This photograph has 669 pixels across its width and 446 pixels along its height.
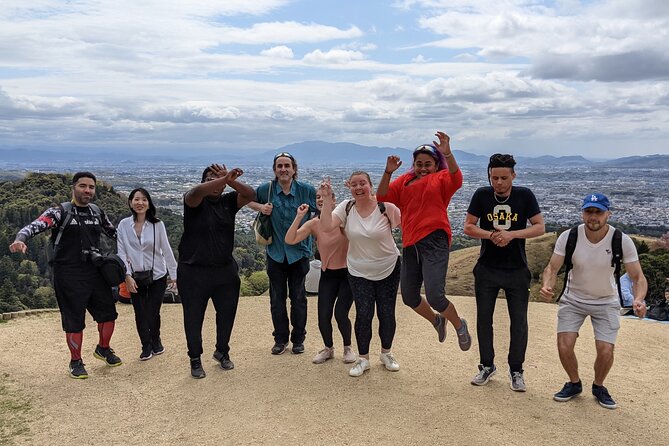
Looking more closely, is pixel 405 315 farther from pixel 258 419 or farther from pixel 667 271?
pixel 667 271

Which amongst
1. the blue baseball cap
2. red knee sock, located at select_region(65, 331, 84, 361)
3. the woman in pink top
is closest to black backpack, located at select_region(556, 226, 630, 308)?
the blue baseball cap

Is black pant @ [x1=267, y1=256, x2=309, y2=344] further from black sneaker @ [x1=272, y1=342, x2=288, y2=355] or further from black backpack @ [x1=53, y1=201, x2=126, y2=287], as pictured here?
black backpack @ [x1=53, y1=201, x2=126, y2=287]

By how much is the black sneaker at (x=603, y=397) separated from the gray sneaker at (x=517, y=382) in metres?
0.63

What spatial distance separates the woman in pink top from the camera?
5.57 metres

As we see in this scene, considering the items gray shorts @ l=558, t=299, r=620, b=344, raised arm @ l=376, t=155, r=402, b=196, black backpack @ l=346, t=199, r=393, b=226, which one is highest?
raised arm @ l=376, t=155, r=402, b=196

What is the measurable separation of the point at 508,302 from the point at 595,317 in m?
0.75

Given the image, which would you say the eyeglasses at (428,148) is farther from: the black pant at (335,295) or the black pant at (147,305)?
the black pant at (147,305)

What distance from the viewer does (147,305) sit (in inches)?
251

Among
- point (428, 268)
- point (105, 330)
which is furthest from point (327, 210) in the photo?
point (105, 330)

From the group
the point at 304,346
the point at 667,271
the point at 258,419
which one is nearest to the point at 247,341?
the point at 304,346

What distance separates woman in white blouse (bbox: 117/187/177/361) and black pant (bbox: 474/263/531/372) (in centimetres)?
326

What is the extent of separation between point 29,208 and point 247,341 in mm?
17452

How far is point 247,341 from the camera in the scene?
7.24 meters

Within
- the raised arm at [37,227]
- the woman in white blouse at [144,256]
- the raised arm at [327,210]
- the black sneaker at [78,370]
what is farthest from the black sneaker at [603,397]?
the raised arm at [37,227]
